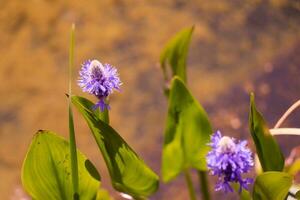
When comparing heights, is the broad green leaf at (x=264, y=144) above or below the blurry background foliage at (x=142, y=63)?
below

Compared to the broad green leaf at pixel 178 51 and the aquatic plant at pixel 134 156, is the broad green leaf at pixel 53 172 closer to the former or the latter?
the aquatic plant at pixel 134 156

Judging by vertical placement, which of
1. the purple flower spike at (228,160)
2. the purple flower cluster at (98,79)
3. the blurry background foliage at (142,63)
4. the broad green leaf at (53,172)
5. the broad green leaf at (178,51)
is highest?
the blurry background foliage at (142,63)

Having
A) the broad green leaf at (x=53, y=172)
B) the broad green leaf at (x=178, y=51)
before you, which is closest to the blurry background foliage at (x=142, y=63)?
the broad green leaf at (x=178, y=51)

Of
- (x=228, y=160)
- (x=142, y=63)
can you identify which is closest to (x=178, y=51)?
(x=228, y=160)

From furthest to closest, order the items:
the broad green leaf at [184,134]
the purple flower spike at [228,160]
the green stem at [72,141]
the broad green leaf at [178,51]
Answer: the broad green leaf at [178,51]
the broad green leaf at [184,134]
the green stem at [72,141]
the purple flower spike at [228,160]

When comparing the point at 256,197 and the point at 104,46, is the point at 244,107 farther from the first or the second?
the point at 256,197

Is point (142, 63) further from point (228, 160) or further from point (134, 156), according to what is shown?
→ point (228, 160)

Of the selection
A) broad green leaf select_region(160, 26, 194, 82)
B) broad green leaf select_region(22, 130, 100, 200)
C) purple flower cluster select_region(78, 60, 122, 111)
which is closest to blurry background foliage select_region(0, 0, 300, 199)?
broad green leaf select_region(160, 26, 194, 82)
